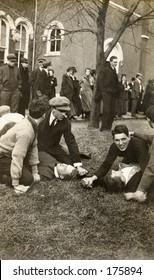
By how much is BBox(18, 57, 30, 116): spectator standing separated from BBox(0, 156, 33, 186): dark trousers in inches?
136

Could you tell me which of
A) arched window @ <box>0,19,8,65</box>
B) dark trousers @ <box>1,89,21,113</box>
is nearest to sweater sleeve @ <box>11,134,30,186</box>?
dark trousers @ <box>1,89,21,113</box>

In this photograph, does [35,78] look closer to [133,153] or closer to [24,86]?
[24,86]

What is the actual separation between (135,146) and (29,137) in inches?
31.5

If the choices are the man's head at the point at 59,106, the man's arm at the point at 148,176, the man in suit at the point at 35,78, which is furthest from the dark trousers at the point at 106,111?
the man's arm at the point at 148,176

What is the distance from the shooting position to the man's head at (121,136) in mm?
2961

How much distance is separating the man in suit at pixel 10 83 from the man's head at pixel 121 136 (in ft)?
10.3

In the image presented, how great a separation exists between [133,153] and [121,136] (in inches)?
8.3

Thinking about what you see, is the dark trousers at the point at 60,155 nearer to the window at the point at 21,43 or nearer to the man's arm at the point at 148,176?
the man's arm at the point at 148,176

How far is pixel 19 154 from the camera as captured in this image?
295cm

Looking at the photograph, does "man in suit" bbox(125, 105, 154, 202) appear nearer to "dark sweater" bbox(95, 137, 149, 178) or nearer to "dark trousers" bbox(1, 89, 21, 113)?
"dark sweater" bbox(95, 137, 149, 178)

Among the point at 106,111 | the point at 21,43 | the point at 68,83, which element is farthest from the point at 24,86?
the point at 21,43

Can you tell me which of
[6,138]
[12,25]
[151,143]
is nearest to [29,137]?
[6,138]

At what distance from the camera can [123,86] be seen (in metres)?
8.79
